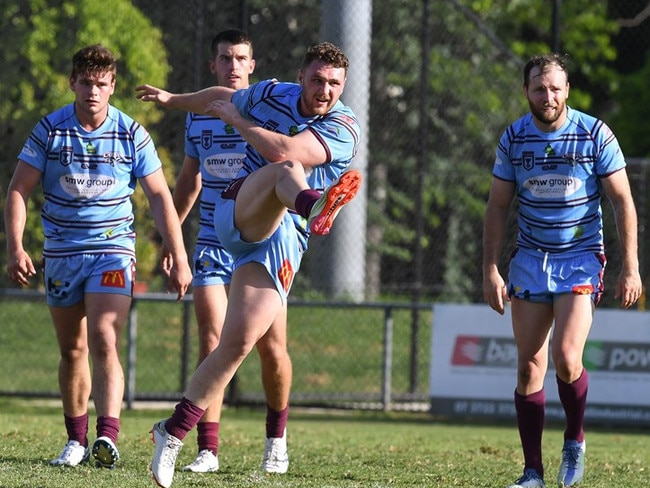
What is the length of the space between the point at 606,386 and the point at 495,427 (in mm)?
1088

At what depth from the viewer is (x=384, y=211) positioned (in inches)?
742

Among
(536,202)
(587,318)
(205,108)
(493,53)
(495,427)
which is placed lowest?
(495,427)

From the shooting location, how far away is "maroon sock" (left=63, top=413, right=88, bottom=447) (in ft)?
22.4

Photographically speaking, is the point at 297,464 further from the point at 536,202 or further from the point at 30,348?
the point at 30,348

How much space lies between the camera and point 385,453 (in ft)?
25.7

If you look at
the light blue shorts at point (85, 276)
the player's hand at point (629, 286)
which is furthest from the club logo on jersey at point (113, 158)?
the player's hand at point (629, 286)

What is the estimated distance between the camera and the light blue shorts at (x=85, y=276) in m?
6.66

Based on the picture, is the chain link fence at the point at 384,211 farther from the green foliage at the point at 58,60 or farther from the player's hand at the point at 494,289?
the player's hand at the point at 494,289

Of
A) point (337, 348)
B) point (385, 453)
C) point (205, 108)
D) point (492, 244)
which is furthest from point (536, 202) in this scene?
point (337, 348)

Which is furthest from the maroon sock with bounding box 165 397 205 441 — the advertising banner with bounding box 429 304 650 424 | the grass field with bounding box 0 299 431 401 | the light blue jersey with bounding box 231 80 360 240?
the grass field with bounding box 0 299 431 401

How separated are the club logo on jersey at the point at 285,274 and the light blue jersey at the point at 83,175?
1.32 metres

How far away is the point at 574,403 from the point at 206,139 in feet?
8.42

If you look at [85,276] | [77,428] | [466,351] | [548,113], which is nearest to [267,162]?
[85,276]

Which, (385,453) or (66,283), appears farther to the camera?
(385,453)
